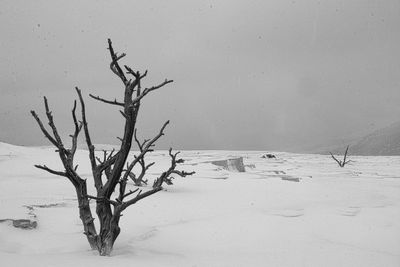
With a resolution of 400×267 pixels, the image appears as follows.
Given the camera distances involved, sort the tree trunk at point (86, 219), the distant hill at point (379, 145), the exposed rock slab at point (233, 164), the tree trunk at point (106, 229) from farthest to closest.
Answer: the distant hill at point (379, 145), the exposed rock slab at point (233, 164), the tree trunk at point (86, 219), the tree trunk at point (106, 229)

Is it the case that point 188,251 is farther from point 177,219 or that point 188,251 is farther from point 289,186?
point 289,186

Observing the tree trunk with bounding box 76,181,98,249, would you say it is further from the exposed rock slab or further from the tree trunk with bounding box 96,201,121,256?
the exposed rock slab

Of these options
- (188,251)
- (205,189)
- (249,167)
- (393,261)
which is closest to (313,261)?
(393,261)

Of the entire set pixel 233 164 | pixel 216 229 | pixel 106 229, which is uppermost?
pixel 233 164

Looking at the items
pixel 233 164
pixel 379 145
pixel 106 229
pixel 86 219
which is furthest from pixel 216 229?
pixel 379 145

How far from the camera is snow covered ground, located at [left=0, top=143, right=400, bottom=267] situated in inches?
152

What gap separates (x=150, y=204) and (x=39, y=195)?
90.5 inches

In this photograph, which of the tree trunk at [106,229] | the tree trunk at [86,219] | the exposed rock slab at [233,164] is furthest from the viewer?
the exposed rock slab at [233,164]

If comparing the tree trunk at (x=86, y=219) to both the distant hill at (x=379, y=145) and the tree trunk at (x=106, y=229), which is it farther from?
the distant hill at (x=379, y=145)

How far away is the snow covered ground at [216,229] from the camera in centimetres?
387

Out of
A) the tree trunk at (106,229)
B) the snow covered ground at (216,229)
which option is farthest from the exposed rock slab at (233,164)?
the tree trunk at (106,229)

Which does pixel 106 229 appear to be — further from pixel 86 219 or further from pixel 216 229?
pixel 216 229

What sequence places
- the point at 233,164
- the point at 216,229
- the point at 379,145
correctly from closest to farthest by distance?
1. the point at 216,229
2. the point at 233,164
3. the point at 379,145

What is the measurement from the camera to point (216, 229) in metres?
5.31
